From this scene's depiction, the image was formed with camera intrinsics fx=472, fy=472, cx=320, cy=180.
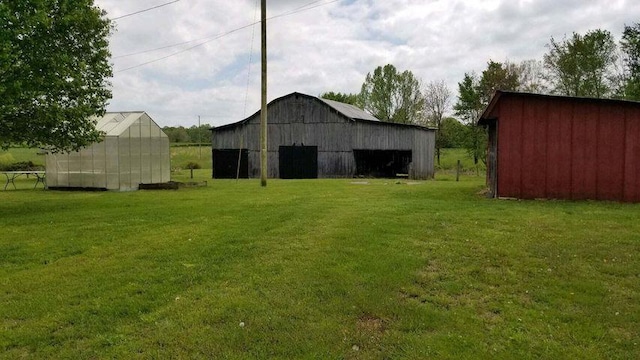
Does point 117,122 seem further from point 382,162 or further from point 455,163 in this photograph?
point 455,163

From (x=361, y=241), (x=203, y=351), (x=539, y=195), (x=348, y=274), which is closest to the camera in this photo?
(x=203, y=351)

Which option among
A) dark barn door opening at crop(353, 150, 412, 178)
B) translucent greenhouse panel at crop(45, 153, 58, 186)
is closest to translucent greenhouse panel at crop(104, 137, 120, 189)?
translucent greenhouse panel at crop(45, 153, 58, 186)

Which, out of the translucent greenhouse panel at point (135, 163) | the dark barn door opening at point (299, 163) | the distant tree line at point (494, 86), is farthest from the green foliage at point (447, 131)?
the translucent greenhouse panel at point (135, 163)

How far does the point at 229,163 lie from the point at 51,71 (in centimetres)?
2227

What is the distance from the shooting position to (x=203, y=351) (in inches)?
174

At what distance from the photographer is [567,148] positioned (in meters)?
14.0

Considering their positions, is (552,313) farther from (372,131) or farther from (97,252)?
(372,131)

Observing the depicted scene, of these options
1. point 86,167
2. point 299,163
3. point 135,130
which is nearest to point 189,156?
point 299,163

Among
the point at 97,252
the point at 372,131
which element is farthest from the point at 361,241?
the point at 372,131

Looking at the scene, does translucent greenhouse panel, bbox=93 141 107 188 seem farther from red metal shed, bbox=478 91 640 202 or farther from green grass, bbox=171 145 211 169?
green grass, bbox=171 145 211 169

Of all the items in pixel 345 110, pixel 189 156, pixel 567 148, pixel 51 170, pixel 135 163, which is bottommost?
pixel 51 170

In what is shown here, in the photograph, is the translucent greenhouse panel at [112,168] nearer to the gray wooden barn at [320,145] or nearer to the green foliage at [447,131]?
the gray wooden barn at [320,145]

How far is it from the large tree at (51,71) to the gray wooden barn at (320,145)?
17549 millimetres

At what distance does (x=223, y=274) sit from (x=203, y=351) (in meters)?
2.22
